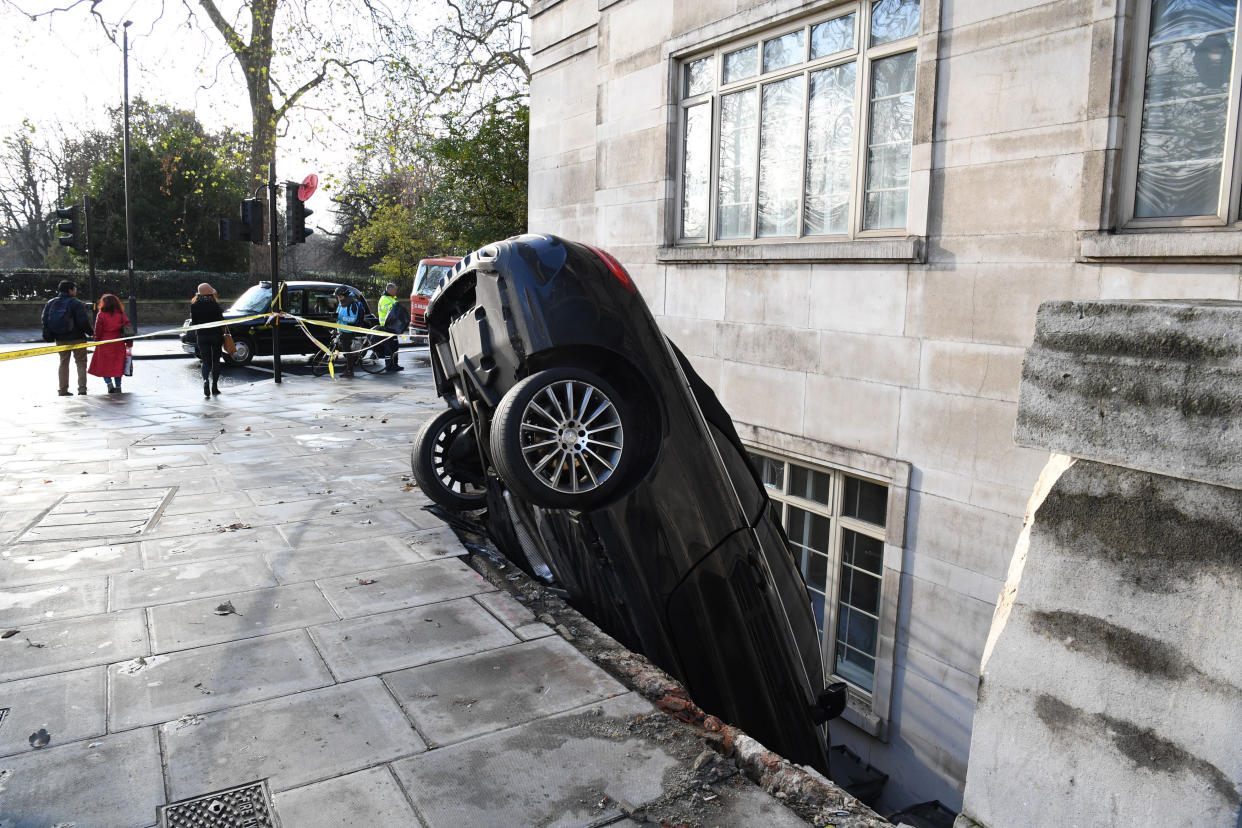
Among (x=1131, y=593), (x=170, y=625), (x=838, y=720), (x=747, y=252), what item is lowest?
(x=838, y=720)

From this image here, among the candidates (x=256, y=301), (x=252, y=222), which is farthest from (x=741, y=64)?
(x=256, y=301)

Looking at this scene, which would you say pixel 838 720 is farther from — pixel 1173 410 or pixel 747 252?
pixel 1173 410

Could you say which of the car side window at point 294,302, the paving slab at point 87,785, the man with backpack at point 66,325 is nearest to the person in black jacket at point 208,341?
the man with backpack at point 66,325

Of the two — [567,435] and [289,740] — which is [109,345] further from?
[289,740]

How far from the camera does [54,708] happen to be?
3.76 metres

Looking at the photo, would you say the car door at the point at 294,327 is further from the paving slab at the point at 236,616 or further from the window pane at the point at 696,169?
the paving slab at the point at 236,616

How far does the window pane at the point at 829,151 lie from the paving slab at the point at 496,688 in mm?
5005

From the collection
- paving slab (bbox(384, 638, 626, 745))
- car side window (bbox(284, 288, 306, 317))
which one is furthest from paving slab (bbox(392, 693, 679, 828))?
car side window (bbox(284, 288, 306, 317))

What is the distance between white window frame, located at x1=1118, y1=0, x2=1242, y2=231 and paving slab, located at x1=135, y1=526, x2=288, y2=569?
5.92 meters

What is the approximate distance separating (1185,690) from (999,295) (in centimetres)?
505

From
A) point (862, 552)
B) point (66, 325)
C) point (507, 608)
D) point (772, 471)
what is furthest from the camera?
point (66, 325)

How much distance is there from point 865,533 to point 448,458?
348cm

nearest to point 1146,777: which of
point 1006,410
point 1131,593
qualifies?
point 1131,593

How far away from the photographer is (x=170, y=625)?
4660 mm
